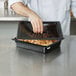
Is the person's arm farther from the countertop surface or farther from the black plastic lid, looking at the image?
the countertop surface

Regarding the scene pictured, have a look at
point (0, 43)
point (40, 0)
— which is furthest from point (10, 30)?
point (0, 43)

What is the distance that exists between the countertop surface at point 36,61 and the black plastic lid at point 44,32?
0.23 ft

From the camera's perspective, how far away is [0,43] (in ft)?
4.21

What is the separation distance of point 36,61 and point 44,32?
0.80 ft

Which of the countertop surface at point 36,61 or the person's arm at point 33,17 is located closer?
the countertop surface at point 36,61

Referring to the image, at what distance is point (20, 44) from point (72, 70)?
364 mm

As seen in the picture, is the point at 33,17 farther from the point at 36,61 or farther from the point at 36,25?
the point at 36,61

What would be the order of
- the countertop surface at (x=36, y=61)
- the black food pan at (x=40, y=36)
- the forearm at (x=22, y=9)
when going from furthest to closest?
1. the forearm at (x=22, y=9)
2. the black food pan at (x=40, y=36)
3. the countertop surface at (x=36, y=61)

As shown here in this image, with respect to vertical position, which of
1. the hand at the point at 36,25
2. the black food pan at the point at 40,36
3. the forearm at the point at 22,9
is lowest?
the black food pan at the point at 40,36

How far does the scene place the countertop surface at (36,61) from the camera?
0.87 meters

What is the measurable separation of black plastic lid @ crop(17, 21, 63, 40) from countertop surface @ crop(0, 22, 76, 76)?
70mm

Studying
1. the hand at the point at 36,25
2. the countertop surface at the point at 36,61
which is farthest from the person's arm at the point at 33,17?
the countertop surface at the point at 36,61

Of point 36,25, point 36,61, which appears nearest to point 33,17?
point 36,25

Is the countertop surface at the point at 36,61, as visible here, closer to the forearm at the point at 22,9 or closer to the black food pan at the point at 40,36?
the black food pan at the point at 40,36
